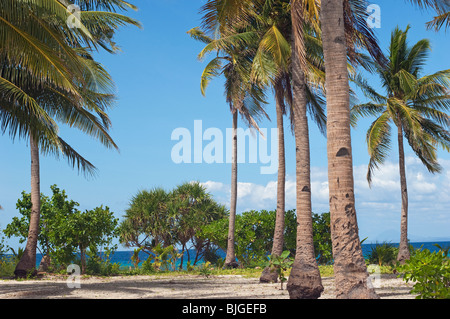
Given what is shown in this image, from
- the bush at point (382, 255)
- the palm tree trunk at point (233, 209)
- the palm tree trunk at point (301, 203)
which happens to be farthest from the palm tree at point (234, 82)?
the bush at point (382, 255)

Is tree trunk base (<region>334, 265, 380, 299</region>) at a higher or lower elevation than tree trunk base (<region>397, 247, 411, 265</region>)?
higher

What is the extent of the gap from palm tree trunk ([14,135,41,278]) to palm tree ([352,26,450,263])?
46.1 feet

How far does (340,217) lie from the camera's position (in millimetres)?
7227

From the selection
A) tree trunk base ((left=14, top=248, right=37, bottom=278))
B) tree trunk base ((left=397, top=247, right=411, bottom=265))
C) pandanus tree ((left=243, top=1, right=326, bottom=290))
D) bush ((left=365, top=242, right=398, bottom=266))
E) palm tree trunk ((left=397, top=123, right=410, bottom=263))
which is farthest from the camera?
palm tree trunk ((left=397, top=123, right=410, bottom=263))

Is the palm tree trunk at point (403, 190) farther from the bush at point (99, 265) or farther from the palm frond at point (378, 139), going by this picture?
the bush at point (99, 265)

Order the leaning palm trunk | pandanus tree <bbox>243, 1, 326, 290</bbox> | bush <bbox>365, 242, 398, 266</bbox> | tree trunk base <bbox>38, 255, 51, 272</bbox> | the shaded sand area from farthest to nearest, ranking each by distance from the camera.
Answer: bush <bbox>365, 242, 398, 266</bbox> < tree trunk base <bbox>38, 255, 51, 272</bbox> < pandanus tree <bbox>243, 1, 326, 290</bbox> < the shaded sand area < the leaning palm trunk

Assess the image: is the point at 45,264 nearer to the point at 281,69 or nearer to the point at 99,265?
the point at 99,265

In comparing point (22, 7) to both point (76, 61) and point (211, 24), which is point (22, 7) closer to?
point (76, 61)

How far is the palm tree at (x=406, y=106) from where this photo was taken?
775 inches

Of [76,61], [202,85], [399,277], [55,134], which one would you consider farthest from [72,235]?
[399,277]

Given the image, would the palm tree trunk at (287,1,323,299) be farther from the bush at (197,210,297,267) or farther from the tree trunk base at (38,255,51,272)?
the tree trunk base at (38,255,51,272)

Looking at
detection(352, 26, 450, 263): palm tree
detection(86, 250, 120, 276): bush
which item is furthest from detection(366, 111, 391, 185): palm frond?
detection(86, 250, 120, 276): bush

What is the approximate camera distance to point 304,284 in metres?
→ 9.53

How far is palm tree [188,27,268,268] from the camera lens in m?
15.9
